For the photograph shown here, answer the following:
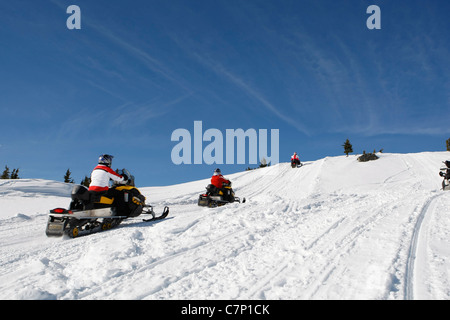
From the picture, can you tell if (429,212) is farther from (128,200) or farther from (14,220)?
(14,220)

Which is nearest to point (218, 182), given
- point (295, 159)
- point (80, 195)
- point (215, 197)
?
point (215, 197)

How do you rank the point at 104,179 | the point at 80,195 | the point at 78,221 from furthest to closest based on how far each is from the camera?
1. the point at 104,179
2. the point at 80,195
3. the point at 78,221

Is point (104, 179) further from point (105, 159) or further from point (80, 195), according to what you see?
point (80, 195)

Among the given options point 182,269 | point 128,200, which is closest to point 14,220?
point 128,200

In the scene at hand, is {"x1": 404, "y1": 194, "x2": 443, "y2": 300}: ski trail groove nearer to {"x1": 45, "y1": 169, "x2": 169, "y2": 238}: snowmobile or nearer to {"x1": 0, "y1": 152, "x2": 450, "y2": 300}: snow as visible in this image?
{"x1": 0, "y1": 152, "x2": 450, "y2": 300}: snow

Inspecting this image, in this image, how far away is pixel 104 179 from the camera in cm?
660

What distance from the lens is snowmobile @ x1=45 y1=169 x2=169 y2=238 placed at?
557 centimetres

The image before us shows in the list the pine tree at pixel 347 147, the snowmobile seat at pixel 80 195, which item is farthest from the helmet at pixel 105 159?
the pine tree at pixel 347 147

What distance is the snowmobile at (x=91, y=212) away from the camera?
557cm

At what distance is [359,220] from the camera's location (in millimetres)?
5590

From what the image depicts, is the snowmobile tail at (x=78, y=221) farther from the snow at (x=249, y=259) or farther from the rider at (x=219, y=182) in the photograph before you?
the rider at (x=219, y=182)

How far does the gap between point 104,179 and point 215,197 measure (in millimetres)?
5413

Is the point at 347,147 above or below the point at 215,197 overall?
above

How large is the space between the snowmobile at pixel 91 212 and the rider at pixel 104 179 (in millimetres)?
87
